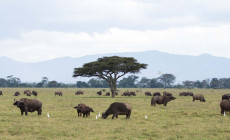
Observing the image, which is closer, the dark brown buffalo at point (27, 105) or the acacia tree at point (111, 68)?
the dark brown buffalo at point (27, 105)

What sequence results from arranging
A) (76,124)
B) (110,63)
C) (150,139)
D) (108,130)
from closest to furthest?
(150,139) → (108,130) → (76,124) → (110,63)

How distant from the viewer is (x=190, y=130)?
20.3 m

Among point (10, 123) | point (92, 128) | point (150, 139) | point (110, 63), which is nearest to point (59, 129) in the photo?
point (92, 128)

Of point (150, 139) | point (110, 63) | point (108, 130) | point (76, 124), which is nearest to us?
point (150, 139)

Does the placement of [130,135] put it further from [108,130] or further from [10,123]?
[10,123]

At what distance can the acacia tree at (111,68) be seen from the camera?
6681 centimetres

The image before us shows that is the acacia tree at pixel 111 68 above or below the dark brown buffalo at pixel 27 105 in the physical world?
above

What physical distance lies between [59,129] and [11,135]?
3.00m

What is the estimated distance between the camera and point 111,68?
66875mm

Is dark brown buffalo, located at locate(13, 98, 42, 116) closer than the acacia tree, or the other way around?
dark brown buffalo, located at locate(13, 98, 42, 116)

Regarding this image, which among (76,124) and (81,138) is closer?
(81,138)

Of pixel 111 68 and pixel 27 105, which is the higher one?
pixel 111 68

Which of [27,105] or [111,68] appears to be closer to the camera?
[27,105]

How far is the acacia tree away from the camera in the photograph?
219ft
